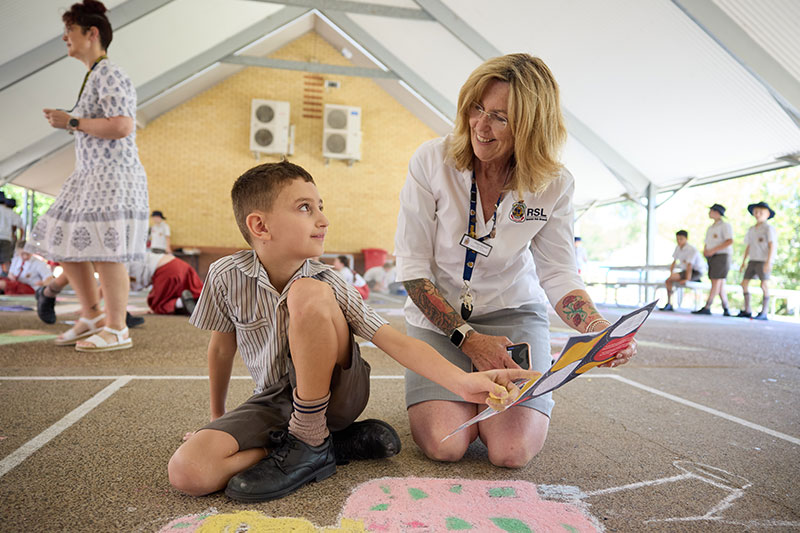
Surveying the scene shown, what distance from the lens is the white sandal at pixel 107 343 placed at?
2459mm

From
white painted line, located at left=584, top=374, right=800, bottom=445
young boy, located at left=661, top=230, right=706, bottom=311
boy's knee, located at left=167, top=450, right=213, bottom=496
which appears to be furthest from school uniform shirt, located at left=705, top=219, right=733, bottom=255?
boy's knee, located at left=167, top=450, right=213, bottom=496

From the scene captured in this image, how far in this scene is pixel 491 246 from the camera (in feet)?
4.88

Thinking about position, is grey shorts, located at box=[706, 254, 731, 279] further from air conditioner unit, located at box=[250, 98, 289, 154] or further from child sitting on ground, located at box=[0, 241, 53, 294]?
child sitting on ground, located at box=[0, 241, 53, 294]

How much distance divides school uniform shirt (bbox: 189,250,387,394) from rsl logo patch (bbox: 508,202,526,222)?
1.73 ft

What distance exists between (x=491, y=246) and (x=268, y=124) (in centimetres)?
1012

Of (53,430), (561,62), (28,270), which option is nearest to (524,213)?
(53,430)

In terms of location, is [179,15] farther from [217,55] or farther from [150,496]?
[150,496]

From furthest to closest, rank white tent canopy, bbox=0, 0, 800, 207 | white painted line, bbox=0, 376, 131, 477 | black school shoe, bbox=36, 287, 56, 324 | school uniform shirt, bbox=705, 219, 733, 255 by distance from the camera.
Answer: school uniform shirt, bbox=705, 219, 733, 255, white tent canopy, bbox=0, 0, 800, 207, black school shoe, bbox=36, 287, 56, 324, white painted line, bbox=0, 376, 131, 477

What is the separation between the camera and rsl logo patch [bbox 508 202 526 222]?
148cm

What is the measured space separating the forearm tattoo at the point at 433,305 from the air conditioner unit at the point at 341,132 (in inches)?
394

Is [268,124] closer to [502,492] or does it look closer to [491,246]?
[491,246]

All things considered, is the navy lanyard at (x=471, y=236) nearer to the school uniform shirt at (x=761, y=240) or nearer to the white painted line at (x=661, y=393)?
the white painted line at (x=661, y=393)

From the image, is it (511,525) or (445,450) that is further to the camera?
(445,450)

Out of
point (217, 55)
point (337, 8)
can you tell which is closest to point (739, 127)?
point (337, 8)
